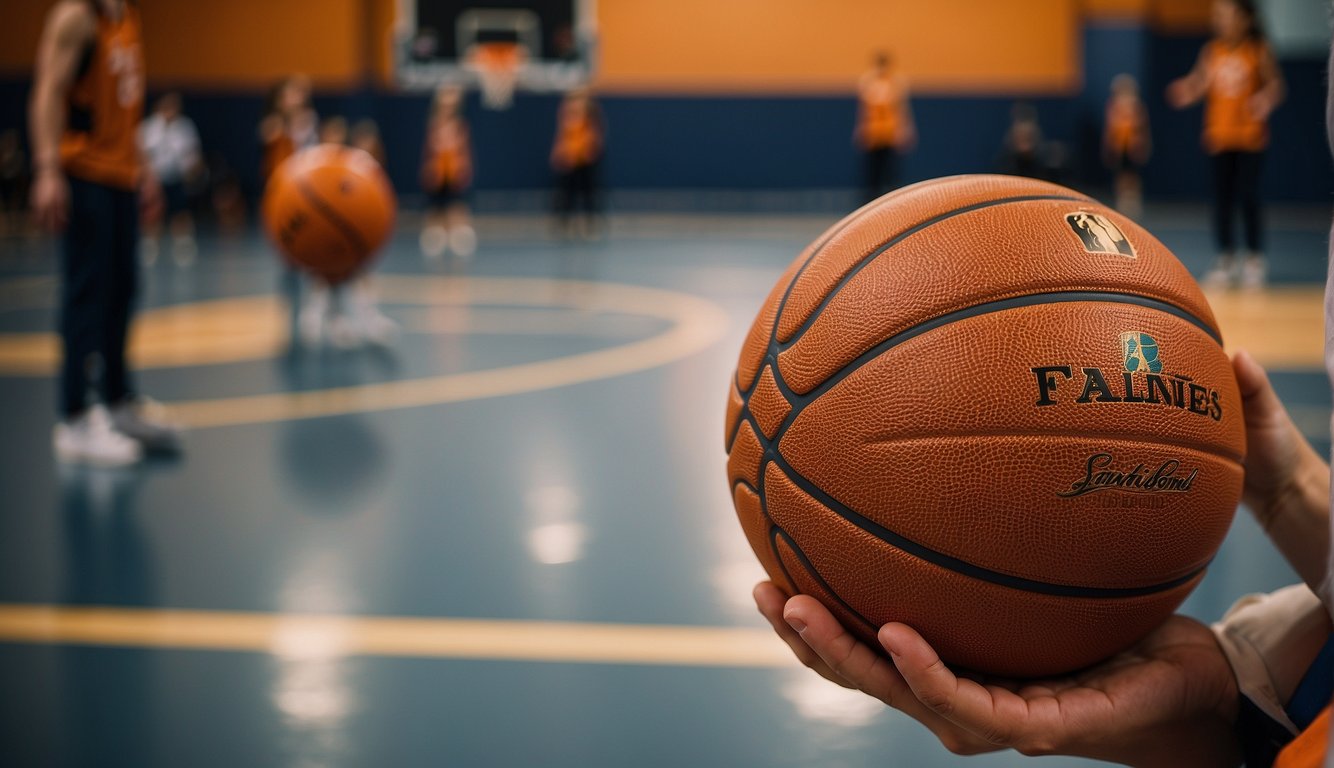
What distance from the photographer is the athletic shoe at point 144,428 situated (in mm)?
4008

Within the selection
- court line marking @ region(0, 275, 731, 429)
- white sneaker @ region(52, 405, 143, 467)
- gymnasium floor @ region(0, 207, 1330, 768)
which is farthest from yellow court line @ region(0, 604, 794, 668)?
court line marking @ region(0, 275, 731, 429)

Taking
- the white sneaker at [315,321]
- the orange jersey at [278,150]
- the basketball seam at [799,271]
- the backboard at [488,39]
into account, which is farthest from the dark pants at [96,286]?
the backboard at [488,39]

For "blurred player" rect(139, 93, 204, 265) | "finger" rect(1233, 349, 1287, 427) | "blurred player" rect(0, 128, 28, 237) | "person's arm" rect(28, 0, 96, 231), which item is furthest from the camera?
"blurred player" rect(0, 128, 28, 237)

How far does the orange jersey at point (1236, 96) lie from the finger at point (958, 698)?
8.35 meters

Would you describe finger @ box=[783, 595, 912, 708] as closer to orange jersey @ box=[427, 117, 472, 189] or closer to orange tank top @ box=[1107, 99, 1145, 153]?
orange jersey @ box=[427, 117, 472, 189]

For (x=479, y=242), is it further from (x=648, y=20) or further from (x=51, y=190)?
(x=51, y=190)

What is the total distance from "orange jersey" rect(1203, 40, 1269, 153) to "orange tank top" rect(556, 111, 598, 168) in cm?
722

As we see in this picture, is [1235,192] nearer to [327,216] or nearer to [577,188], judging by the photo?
[327,216]

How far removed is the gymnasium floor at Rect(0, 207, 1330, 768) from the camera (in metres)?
2.04

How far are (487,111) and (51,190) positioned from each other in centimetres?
1385

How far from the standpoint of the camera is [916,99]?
58.4 ft

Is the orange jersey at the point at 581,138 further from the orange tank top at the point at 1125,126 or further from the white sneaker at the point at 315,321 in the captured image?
the white sneaker at the point at 315,321

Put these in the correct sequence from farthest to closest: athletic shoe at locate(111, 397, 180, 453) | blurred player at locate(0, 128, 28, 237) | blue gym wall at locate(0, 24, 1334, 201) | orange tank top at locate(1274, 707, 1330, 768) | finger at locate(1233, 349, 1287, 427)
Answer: blue gym wall at locate(0, 24, 1334, 201) < blurred player at locate(0, 128, 28, 237) < athletic shoe at locate(111, 397, 180, 453) < finger at locate(1233, 349, 1287, 427) < orange tank top at locate(1274, 707, 1330, 768)

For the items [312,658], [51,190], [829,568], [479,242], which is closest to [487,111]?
[479,242]
